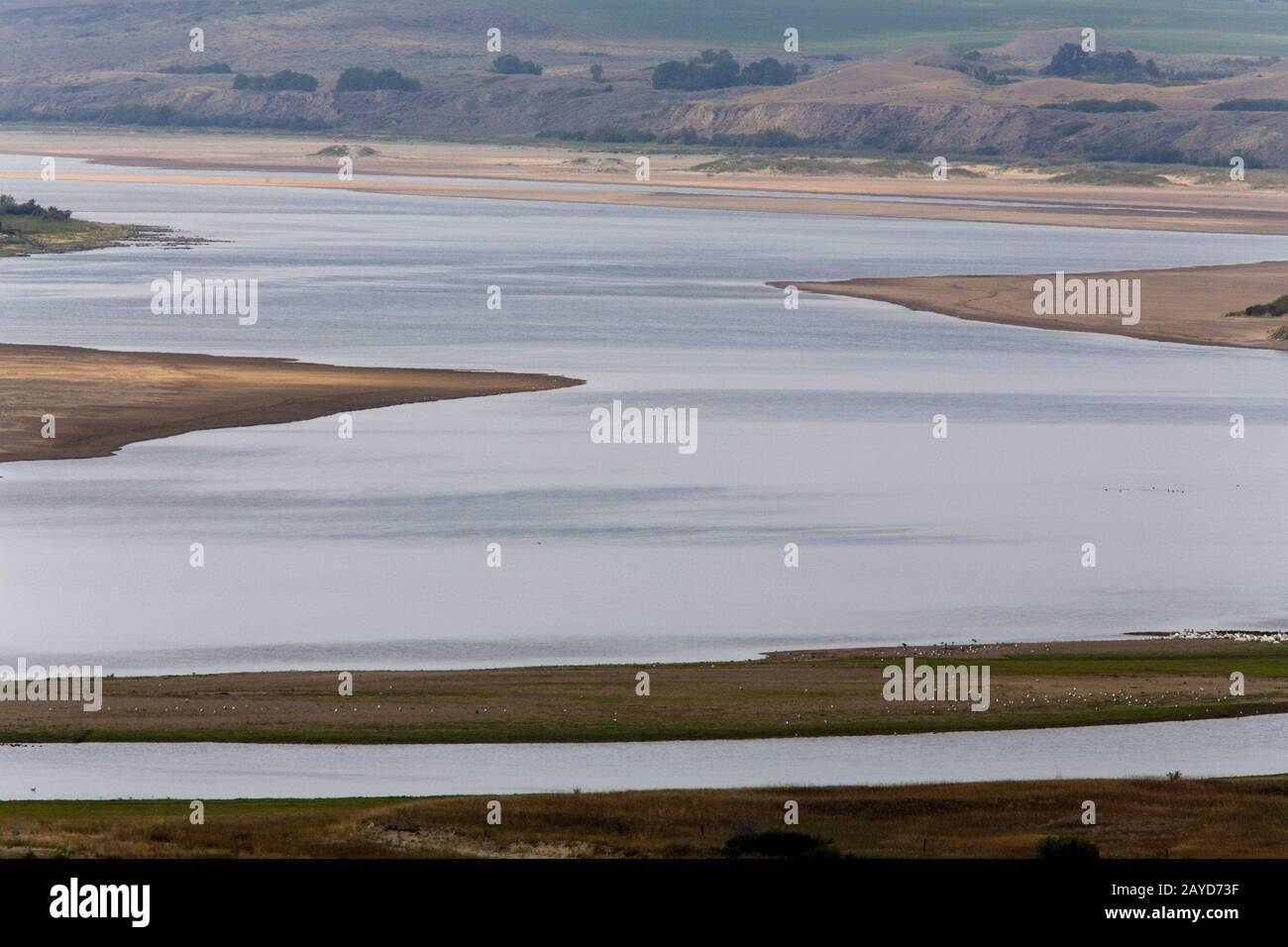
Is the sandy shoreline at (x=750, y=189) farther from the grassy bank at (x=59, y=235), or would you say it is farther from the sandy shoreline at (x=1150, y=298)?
the grassy bank at (x=59, y=235)

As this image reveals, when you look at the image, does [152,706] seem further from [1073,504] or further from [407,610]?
[1073,504]

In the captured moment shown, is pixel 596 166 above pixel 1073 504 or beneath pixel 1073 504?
above

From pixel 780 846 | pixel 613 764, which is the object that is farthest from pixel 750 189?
pixel 780 846

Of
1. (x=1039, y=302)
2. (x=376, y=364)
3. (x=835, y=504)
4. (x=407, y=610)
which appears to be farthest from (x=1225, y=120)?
(x=407, y=610)

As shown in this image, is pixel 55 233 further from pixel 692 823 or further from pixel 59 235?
pixel 692 823

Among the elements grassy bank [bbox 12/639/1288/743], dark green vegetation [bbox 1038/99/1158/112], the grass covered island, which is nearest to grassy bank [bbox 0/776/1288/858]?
grassy bank [bbox 12/639/1288/743]
